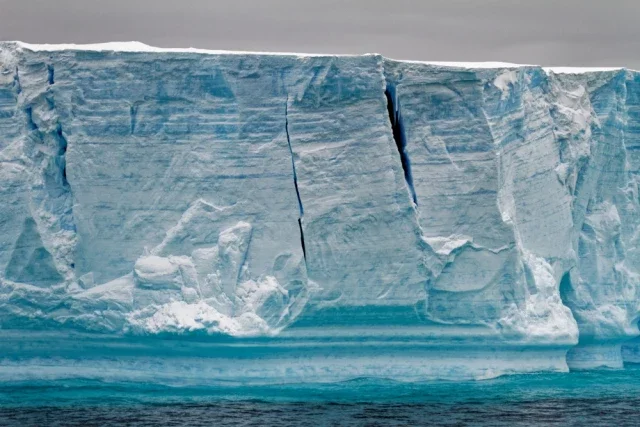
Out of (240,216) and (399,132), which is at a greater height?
(399,132)

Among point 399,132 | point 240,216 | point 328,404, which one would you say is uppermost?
point 399,132

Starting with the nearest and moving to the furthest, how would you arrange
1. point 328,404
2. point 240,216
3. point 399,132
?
point 328,404 → point 240,216 → point 399,132

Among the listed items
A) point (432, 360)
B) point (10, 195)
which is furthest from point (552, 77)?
point (10, 195)

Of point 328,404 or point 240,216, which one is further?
point 240,216

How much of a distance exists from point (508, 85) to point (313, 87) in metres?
2.72

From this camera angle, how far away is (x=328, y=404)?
20.1 meters

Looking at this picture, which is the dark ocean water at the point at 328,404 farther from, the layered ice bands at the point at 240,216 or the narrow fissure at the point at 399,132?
the narrow fissure at the point at 399,132

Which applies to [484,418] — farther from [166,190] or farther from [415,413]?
[166,190]

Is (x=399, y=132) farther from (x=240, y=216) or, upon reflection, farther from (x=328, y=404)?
A: (x=328, y=404)

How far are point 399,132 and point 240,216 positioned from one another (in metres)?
2.43

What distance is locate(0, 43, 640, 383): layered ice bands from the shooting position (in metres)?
20.5

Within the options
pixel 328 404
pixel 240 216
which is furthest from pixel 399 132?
pixel 328 404

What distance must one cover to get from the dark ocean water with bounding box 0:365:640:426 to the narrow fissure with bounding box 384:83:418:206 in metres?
2.61

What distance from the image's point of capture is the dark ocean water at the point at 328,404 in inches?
752
